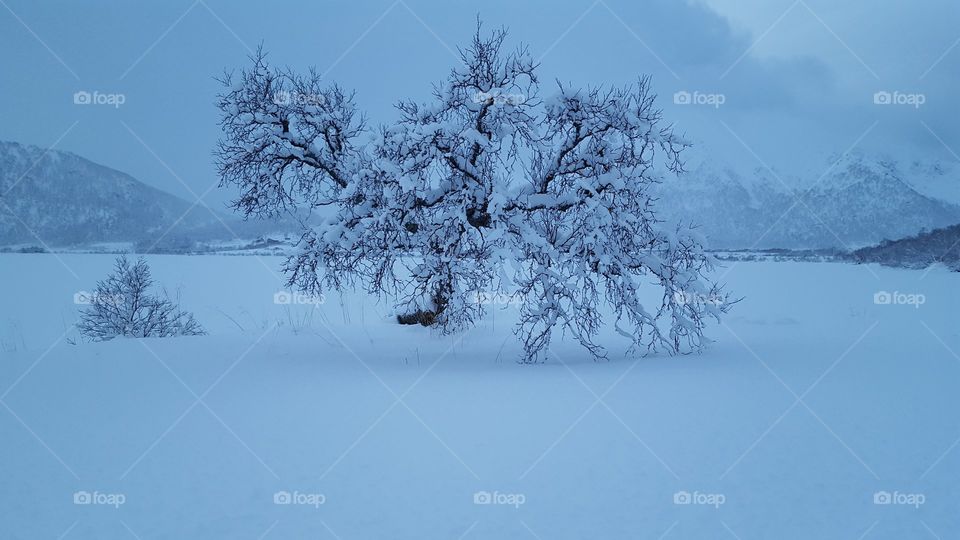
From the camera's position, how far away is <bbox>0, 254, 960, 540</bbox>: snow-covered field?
13.1ft

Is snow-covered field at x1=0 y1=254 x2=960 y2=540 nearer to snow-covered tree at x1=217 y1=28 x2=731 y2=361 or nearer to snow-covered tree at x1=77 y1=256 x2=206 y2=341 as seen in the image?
snow-covered tree at x1=217 y1=28 x2=731 y2=361

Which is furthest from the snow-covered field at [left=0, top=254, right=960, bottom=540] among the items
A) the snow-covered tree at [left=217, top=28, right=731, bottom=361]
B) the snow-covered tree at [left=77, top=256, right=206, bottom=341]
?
the snow-covered tree at [left=77, top=256, right=206, bottom=341]

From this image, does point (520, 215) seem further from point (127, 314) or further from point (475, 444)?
point (127, 314)

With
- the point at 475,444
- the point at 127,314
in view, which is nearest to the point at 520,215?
the point at 475,444

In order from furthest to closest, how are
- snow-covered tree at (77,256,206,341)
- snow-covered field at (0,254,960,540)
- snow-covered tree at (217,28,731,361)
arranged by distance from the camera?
snow-covered tree at (77,256,206,341) < snow-covered tree at (217,28,731,361) < snow-covered field at (0,254,960,540)

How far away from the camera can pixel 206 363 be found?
912 cm

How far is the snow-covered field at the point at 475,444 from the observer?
4004 millimetres

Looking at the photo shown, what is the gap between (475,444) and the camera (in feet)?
17.4

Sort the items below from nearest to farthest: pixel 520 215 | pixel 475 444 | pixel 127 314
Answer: pixel 475 444 → pixel 520 215 → pixel 127 314

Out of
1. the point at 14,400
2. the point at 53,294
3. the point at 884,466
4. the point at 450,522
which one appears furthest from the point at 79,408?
the point at 53,294

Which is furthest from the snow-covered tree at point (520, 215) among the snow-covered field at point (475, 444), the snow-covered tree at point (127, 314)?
the snow-covered tree at point (127, 314)

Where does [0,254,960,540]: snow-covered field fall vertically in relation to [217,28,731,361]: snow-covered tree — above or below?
below

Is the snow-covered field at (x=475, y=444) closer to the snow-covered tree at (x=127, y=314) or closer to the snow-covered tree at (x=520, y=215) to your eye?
the snow-covered tree at (x=520, y=215)

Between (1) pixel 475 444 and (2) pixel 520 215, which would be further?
(2) pixel 520 215
